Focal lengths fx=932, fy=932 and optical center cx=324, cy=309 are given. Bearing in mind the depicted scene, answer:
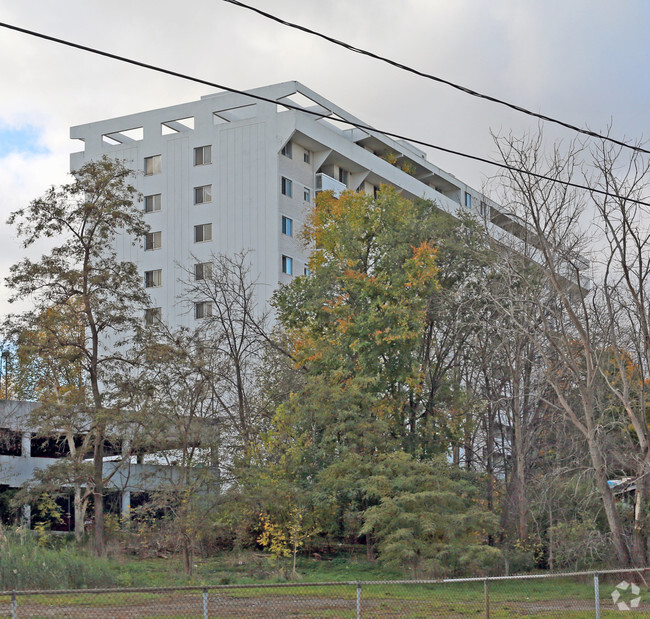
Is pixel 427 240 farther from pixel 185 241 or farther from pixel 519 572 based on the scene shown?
pixel 185 241

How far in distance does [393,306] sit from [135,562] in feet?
40.5

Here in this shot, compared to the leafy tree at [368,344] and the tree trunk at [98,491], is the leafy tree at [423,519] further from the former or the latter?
the tree trunk at [98,491]

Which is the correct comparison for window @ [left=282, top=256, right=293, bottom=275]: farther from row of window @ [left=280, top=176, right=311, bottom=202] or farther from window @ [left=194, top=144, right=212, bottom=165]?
window @ [left=194, top=144, right=212, bottom=165]

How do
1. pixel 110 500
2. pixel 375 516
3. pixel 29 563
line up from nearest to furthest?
pixel 29 563 → pixel 375 516 → pixel 110 500

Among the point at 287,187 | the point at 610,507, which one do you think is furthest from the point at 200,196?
the point at 610,507

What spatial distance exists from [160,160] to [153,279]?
323 inches

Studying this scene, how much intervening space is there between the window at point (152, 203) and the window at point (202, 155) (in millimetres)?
3755

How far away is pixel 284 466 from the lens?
31.9 m

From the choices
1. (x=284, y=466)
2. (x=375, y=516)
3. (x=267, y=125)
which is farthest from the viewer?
A: (x=267, y=125)

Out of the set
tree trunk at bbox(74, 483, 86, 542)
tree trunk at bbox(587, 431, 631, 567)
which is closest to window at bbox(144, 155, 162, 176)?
tree trunk at bbox(74, 483, 86, 542)

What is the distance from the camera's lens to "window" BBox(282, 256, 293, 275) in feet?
194

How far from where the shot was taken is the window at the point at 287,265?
59.0m

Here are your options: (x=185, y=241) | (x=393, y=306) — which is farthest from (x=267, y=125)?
(x=393, y=306)

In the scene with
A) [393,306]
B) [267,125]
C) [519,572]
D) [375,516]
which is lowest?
[519,572]
